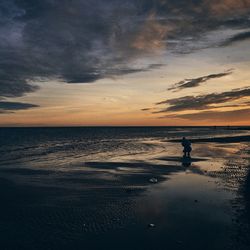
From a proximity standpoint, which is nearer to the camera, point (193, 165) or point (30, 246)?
point (30, 246)

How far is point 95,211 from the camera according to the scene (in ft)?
53.4

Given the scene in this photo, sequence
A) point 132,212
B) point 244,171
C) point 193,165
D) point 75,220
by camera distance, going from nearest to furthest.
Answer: point 75,220
point 132,212
point 244,171
point 193,165

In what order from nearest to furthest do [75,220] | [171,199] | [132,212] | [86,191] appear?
1. [75,220]
2. [132,212]
3. [171,199]
4. [86,191]

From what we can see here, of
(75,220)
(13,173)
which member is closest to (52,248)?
(75,220)

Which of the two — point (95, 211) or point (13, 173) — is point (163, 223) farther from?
point (13, 173)

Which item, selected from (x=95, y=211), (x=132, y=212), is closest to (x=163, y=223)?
(x=132, y=212)

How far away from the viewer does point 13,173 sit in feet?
95.6

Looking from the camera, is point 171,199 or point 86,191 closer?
point 171,199

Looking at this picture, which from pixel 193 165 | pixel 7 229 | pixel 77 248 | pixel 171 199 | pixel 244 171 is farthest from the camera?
pixel 193 165

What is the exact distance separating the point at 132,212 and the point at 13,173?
1769cm

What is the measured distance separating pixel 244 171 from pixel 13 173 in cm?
2292

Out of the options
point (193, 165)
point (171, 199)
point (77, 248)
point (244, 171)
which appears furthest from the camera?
point (193, 165)

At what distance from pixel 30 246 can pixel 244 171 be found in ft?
73.2

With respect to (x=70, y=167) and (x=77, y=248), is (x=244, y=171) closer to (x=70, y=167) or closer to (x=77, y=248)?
(x=70, y=167)
